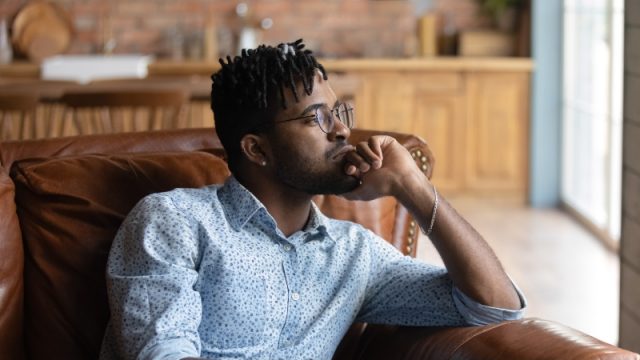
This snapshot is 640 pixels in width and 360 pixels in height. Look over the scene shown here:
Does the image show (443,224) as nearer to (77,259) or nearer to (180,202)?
(180,202)

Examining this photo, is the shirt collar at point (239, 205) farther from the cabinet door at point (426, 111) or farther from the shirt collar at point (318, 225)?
→ the cabinet door at point (426, 111)

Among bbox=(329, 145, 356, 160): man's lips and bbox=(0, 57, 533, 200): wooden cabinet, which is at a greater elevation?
bbox=(329, 145, 356, 160): man's lips

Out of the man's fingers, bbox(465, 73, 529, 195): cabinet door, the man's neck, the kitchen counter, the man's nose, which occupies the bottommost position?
bbox(465, 73, 529, 195): cabinet door

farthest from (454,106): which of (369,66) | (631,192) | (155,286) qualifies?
(155,286)

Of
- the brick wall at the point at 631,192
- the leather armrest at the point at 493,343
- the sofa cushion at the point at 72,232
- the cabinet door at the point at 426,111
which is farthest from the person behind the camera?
the cabinet door at the point at 426,111

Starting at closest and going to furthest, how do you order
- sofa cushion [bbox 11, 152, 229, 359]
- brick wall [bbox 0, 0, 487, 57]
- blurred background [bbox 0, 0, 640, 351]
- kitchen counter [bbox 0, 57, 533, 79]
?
sofa cushion [bbox 11, 152, 229, 359]
blurred background [bbox 0, 0, 640, 351]
kitchen counter [bbox 0, 57, 533, 79]
brick wall [bbox 0, 0, 487, 57]

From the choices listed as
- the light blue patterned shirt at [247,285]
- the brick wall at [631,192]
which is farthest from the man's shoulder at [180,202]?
the brick wall at [631,192]

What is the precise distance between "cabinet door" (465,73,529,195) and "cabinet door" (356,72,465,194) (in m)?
0.07

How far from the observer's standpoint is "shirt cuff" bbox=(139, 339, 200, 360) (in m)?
1.89

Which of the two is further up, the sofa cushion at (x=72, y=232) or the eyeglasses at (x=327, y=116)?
the eyeglasses at (x=327, y=116)

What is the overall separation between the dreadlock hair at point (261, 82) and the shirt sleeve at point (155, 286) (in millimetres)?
227

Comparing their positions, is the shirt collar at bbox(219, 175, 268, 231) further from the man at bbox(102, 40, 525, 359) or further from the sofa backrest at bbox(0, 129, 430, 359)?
the sofa backrest at bbox(0, 129, 430, 359)

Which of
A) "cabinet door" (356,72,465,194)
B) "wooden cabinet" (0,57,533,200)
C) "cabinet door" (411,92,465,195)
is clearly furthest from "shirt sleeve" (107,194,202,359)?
"cabinet door" (411,92,465,195)

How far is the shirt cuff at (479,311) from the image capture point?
2205mm
